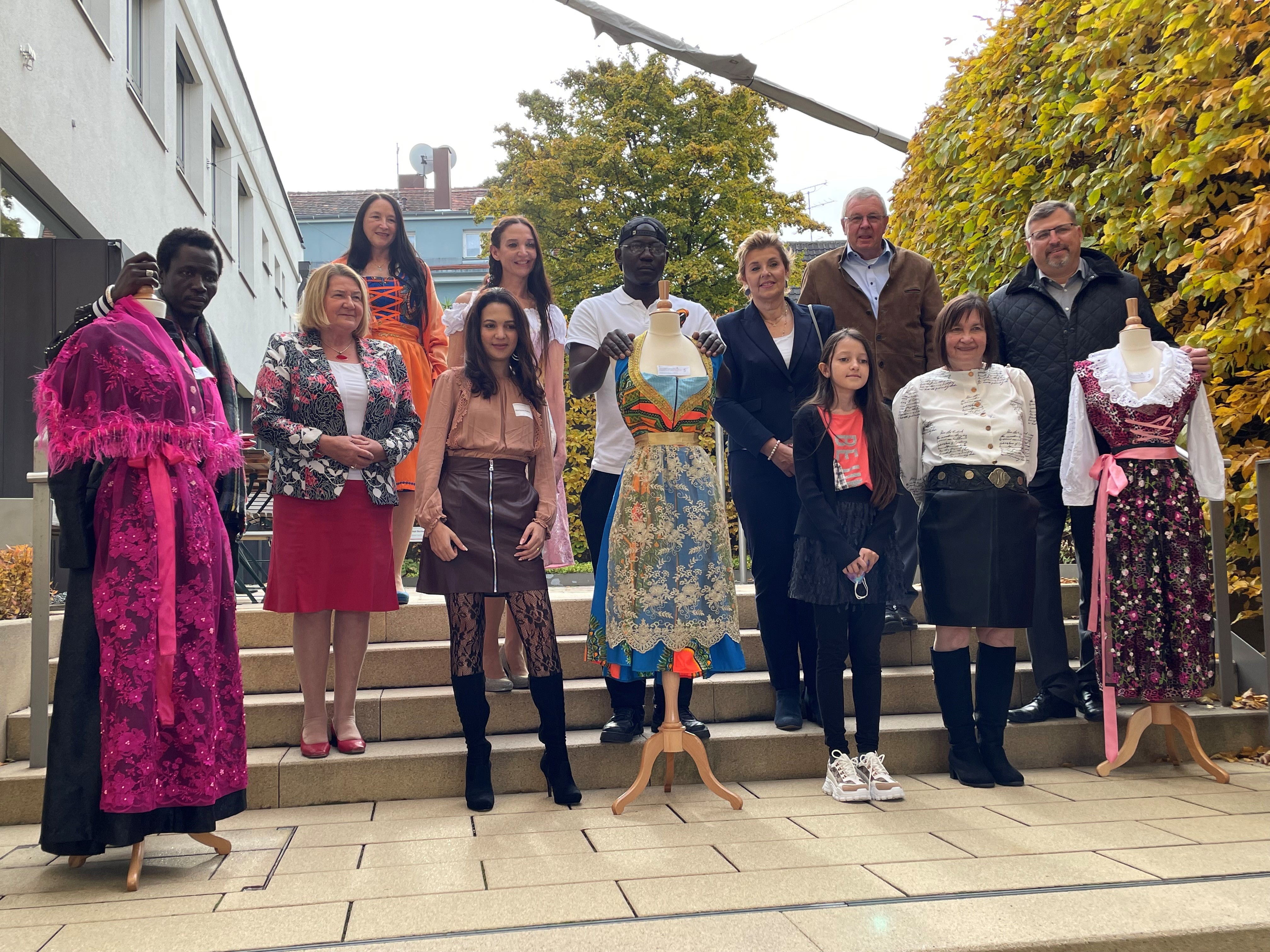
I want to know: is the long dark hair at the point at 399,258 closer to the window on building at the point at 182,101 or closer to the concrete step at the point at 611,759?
the concrete step at the point at 611,759

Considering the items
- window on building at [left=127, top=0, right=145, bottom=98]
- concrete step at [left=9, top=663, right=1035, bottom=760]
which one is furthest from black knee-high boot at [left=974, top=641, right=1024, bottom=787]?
window on building at [left=127, top=0, right=145, bottom=98]

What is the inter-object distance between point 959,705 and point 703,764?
1.10 meters

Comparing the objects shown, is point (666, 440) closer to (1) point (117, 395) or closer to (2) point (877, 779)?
(2) point (877, 779)

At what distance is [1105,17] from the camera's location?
17.7 feet

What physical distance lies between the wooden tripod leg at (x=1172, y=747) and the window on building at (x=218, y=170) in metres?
12.3

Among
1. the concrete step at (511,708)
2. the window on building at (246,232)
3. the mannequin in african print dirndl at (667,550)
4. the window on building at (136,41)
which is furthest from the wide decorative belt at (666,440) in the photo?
the window on building at (246,232)

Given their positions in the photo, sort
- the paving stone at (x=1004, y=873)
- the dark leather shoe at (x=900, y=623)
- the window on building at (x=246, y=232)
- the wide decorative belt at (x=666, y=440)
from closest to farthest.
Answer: the paving stone at (x=1004, y=873), the wide decorative belt at (x=666, y=440), the dark leather shoe at (x=900, y=623), the window on building at (x=246, y=232)

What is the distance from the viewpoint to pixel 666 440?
3.82m

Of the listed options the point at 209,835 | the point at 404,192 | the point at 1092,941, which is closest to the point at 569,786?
the point at 209,835

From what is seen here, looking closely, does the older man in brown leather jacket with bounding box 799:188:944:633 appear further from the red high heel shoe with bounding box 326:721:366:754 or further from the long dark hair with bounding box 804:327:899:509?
the red high heel shoe with bounding box 326:721:366:754

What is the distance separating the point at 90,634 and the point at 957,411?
3.20 meters

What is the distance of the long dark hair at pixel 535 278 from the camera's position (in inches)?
174

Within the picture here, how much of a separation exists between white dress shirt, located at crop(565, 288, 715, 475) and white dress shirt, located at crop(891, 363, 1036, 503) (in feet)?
3.01

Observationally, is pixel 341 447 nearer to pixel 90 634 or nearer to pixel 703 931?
pixel 90 634
